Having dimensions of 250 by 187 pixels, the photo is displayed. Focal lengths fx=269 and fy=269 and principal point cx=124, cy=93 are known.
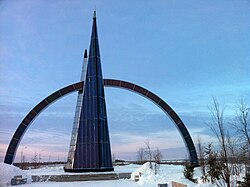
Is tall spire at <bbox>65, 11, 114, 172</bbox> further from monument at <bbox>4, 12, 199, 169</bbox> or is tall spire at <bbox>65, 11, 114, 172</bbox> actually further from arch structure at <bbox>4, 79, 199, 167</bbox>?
arch structure at <bbox>4, 79, 199, 167</bbox>

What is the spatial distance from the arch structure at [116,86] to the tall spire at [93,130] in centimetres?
142

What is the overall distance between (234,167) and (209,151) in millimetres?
1102

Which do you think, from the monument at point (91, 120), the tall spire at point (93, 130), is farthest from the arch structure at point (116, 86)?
the tall spire at point (93, 130)

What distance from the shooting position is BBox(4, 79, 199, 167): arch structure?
50.3ft

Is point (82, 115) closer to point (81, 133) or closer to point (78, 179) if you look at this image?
point (81, 133)

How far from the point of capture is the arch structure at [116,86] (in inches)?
603

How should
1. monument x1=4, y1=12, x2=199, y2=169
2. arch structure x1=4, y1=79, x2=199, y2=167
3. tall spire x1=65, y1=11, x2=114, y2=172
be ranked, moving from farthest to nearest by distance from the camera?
arch structure x1=4, y1=79, x2=199, y2=167 < monument x1=4, y1=12, x2=199, y2=169 < tall spire x1=65, y1=11, x2=114, y2=172

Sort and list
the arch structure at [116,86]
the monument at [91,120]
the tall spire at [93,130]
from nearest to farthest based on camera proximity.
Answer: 1. the tall spire at [93,130]
2. the monument at [91,120]
3. the arch structure at [116,86]

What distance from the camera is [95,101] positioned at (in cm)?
1482

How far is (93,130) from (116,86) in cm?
401

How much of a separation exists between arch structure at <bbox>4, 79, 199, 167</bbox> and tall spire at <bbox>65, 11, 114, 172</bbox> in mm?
1423

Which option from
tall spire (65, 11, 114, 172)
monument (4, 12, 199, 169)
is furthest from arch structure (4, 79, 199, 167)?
tall spire (65, 11, 114, 172)

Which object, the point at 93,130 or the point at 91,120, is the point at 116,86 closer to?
the point at 91,120

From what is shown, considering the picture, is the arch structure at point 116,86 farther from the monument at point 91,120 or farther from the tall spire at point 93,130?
the tall spire at point 93,130
